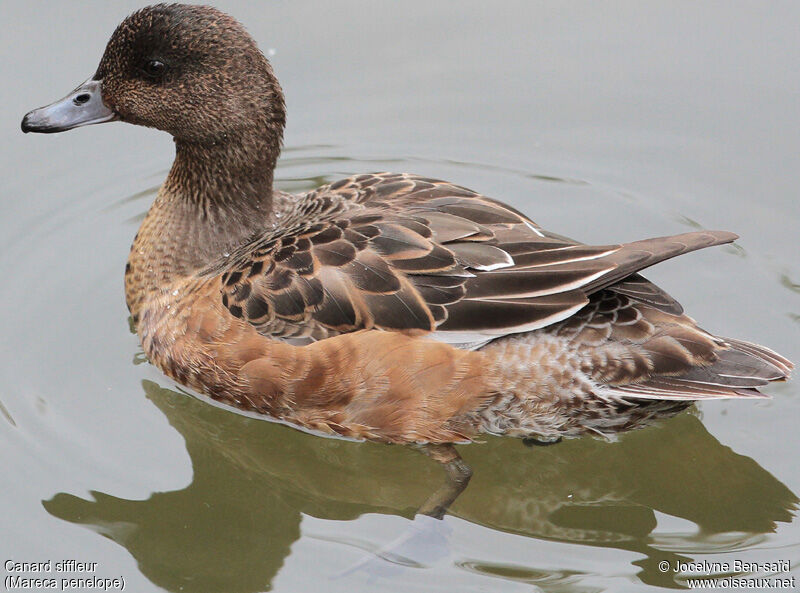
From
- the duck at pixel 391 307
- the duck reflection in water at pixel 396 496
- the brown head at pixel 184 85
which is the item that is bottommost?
the duck reflection in water at pixel 396 496

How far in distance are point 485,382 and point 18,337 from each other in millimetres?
3210

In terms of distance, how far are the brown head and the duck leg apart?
209 centimetres

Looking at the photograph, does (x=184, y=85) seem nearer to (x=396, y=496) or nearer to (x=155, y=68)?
(x=155, y=68)

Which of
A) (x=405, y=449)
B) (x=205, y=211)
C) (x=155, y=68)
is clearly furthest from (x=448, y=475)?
(x=155, y=68)

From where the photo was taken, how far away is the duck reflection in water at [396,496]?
708cm

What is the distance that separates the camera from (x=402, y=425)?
7.38m

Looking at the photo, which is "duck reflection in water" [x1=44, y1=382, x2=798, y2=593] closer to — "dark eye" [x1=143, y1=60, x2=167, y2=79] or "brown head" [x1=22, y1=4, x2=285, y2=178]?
"brown head" [x1=22, y1=4, x2=285, y2=178]

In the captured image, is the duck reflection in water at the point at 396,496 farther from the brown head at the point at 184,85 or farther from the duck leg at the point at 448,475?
the brown head at the point at 184,85

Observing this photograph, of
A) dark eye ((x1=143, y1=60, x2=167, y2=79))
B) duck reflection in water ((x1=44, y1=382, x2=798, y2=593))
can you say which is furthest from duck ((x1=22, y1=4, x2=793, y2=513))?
duck reflection in water ((x1=44, y1=382, x2=798, y2=593))

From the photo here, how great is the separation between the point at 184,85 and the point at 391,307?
1950 mm

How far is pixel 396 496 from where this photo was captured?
747cm

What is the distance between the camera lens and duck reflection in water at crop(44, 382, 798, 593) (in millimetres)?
7078

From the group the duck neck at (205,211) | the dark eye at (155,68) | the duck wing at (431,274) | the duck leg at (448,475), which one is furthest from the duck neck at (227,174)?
the duck leg at (448,475)

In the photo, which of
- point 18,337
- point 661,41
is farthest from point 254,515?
point 661,41
